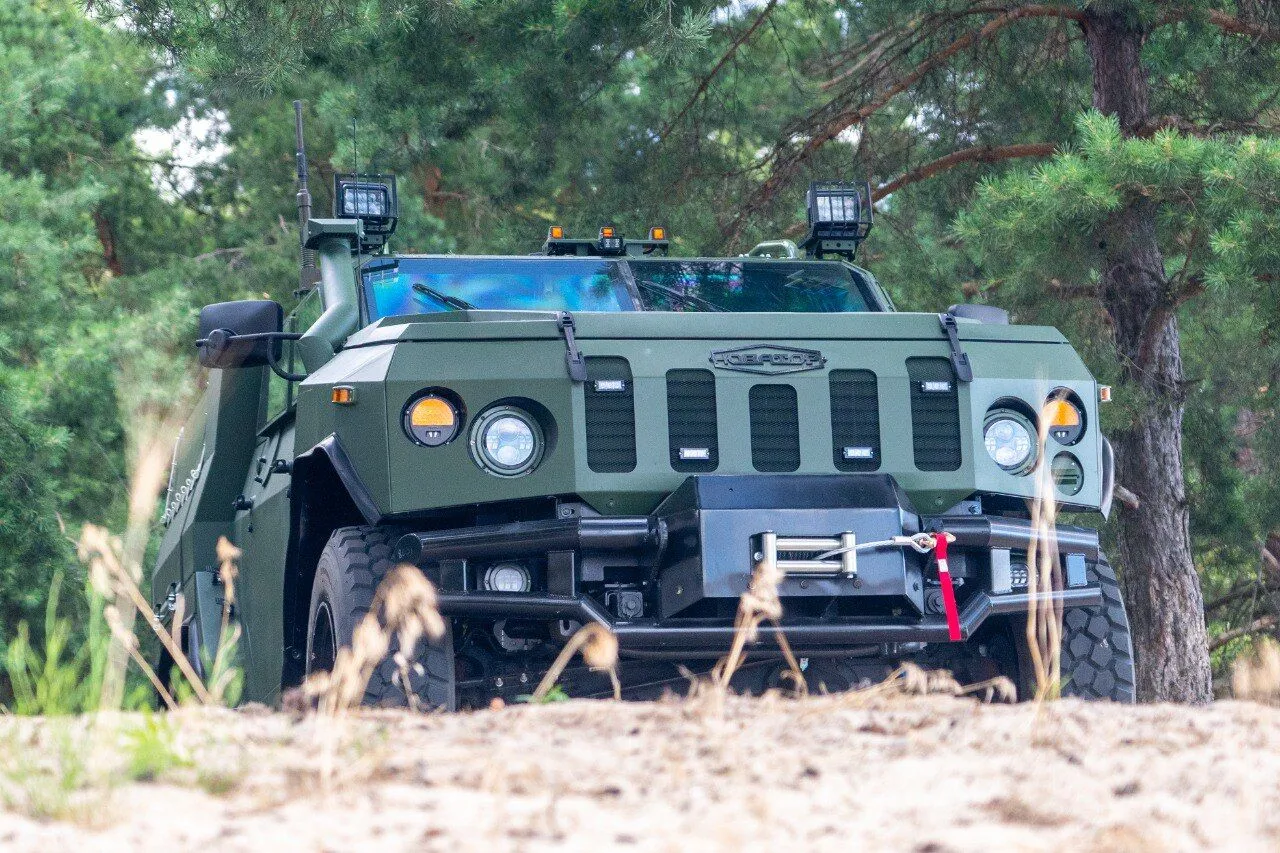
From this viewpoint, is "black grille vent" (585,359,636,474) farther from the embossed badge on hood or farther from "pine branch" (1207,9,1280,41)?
"pine branch" (1207,9,1280,41)

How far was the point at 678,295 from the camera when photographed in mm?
6938

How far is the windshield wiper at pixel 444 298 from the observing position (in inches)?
263

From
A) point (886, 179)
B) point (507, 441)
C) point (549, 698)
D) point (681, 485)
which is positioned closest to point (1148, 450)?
point (886, 179)

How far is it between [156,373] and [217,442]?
1134cm

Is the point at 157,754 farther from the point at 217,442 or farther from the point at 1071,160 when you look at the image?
the point at 1071,160

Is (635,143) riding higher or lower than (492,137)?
lower

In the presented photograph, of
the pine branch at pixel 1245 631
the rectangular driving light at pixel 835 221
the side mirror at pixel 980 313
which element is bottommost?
the pine branch at pixel 1245 631

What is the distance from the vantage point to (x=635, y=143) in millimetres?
13734

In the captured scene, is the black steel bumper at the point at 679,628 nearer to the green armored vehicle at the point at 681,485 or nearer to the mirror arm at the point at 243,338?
the green armored vehicle at the point at 681,485

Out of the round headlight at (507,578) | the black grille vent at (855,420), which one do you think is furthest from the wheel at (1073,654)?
the round headlight at (507,578)

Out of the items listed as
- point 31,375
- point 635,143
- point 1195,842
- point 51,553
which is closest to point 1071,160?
point 635,143

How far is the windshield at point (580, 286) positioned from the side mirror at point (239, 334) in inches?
14.8

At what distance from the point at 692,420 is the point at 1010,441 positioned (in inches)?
42.4

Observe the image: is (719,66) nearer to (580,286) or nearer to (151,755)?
(580,286)
